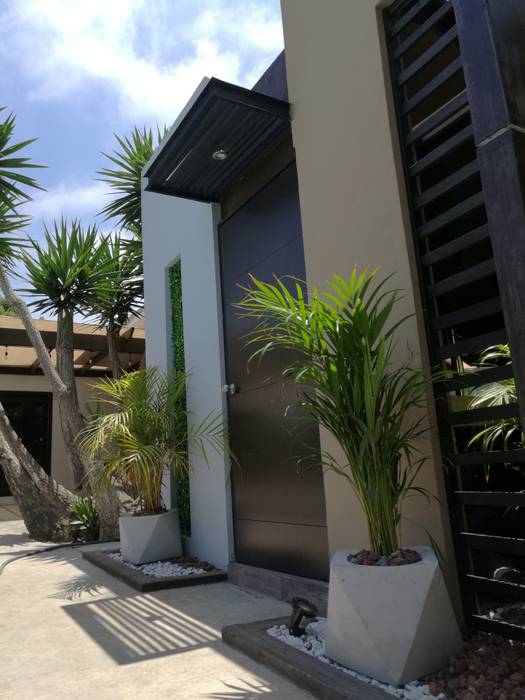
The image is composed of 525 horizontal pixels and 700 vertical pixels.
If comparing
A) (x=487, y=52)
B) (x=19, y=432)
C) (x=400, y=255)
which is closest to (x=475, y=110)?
(x=487, y=52)

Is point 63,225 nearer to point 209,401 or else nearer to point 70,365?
point 70,365

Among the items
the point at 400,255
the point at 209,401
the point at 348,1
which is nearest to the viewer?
the point at 400,255

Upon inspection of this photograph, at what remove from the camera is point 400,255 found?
2.69 metres

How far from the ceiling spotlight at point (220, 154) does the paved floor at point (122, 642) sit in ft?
10.5

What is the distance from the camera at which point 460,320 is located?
7.95ft

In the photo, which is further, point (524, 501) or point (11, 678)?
point (11, 678)

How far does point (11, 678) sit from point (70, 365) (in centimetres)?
596

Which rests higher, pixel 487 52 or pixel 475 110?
pixel 487 52

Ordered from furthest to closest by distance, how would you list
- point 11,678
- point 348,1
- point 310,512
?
point 310,512 → point 348,1 → point 11,678

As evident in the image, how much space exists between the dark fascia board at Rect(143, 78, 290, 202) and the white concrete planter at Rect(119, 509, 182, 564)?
2.85 metres

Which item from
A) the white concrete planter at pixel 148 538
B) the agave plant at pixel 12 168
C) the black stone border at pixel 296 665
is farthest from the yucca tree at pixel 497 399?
the agave plant at pixel 12 168

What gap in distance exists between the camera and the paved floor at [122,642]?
7.31 feet

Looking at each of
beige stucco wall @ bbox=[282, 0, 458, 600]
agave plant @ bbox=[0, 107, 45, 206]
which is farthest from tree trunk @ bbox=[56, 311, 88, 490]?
beige stucco wall @ bbox=[282, 0, 458, 600]

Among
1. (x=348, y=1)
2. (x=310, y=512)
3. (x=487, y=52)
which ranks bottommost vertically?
(x=310, y=512)
